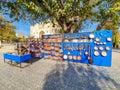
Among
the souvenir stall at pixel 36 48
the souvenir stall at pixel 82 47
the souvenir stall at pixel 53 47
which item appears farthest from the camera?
the souvenir stall at pixel 36 48

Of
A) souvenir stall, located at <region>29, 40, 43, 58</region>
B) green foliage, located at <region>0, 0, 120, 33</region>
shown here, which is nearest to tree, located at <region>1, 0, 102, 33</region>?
green foliage, located at <region>0, 0, 120, 33</region>

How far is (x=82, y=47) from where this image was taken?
320 inches

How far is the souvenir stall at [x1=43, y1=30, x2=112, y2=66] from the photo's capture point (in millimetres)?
7345

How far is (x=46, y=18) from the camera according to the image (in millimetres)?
10766

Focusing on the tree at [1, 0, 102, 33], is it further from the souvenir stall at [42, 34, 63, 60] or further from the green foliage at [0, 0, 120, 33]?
the souvenir stall at [42, 34, 63, 60]

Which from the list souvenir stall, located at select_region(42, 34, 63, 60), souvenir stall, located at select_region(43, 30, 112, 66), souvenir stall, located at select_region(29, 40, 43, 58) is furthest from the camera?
souvenir stall, located at select_region(29, 40, 43, 58)

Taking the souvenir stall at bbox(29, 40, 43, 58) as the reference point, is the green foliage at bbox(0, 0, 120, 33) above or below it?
above

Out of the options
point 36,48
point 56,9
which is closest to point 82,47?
point 56,9

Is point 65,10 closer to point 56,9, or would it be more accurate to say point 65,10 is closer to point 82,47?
point 56,9

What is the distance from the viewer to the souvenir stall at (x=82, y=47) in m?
7.34

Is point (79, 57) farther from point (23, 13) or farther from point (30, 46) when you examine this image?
point (23, 13)

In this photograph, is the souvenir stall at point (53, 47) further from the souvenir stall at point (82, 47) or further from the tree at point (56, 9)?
the tree at point (56, 9)

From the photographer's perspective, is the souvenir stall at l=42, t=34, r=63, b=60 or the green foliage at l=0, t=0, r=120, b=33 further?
the souvenir stall at l=42, t=34, r=63, b=60

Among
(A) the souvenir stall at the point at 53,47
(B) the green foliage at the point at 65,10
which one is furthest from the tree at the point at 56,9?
(A) the souvenir stall at the point at 53,47
